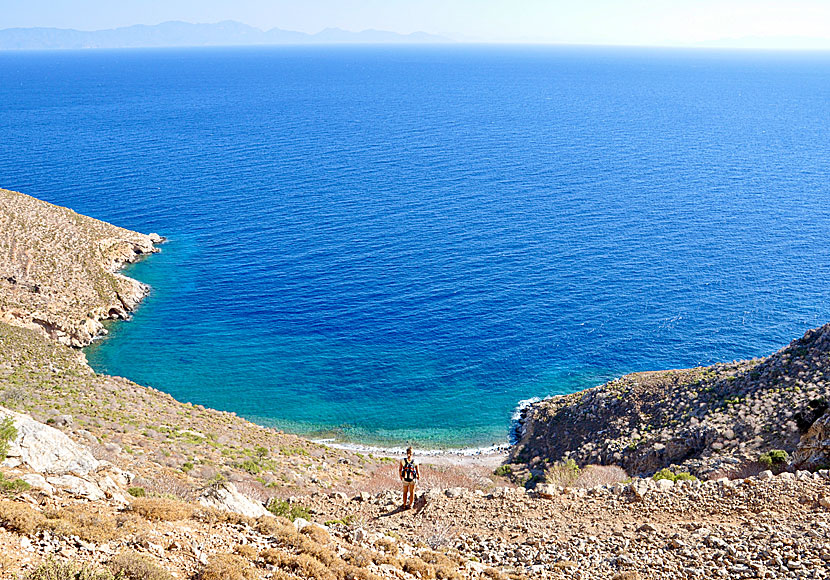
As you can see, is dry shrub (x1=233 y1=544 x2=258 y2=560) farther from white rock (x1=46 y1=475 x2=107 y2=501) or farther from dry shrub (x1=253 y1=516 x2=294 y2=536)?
white rock (x1=46 y1=475 x2=107 y2=501)

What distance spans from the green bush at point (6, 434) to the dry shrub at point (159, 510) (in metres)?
6.41

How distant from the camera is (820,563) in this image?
A: 1908 centimetres

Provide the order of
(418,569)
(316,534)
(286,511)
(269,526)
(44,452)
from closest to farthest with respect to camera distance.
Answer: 1. (418,569)
2. (269,526)
3. (316,534)
4. (44,452)
5. (286,511)

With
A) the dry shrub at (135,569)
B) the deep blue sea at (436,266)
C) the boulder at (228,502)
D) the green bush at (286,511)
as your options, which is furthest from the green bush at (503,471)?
the dry shrub at (135,569)

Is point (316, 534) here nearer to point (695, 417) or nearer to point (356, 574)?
point (356, 574)

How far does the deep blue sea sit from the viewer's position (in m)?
60.3

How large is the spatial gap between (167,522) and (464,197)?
97574mm

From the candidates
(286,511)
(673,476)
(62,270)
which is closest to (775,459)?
(673,476)

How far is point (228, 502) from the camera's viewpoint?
20.8 m

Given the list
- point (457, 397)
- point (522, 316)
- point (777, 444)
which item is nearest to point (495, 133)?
point (522, 316)

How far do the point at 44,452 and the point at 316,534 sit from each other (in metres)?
11.5

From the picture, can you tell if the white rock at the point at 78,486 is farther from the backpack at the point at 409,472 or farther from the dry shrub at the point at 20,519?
the backpack at the point at 409,472

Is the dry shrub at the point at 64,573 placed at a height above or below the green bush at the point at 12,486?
above

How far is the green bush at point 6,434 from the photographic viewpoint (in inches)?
845
